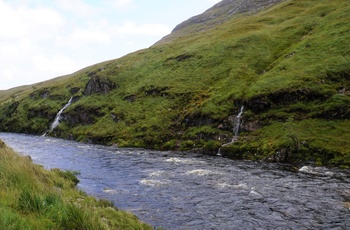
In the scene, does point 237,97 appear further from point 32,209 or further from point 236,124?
point 32,209

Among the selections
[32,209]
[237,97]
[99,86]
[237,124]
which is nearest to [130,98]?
[99,86]

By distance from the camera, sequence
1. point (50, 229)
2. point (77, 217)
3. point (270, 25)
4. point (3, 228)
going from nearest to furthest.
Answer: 1. point (3, 228)
2. point (50, 229)
3. point (77, 217)
4. point (270, 25)

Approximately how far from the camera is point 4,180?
11.4 metres

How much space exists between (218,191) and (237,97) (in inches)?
1104

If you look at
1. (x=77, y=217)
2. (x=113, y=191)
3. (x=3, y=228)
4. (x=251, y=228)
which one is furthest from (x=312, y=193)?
(x=3, y=228)

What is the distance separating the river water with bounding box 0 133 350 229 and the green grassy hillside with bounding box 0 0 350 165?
6098mm

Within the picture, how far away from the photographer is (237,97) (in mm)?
50344

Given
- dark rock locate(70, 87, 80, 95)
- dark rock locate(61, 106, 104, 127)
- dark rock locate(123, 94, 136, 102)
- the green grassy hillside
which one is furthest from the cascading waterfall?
dark rock locate(70, 87, 80, 95)

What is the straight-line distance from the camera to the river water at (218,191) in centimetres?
1872

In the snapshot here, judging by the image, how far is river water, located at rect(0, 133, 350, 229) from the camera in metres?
18.7

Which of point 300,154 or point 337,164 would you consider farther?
point 300,154

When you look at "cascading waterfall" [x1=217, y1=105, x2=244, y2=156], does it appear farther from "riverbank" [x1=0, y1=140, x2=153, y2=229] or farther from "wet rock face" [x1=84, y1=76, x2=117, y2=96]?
"wet rock face" [x1=84, y1=76, x2=117, y2=96]

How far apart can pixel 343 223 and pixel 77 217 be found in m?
15.9

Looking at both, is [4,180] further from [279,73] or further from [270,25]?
[270,25]
